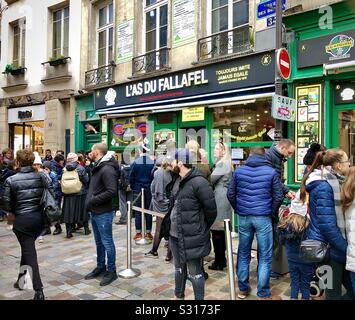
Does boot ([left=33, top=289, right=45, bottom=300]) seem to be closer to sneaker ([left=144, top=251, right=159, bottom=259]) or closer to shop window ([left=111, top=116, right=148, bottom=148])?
sneaker ([left=144, top=251, right=159, bottom=259])

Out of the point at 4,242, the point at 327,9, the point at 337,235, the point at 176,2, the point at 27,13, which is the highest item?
the point at 27,13

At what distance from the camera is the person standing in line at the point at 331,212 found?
9.51 feet

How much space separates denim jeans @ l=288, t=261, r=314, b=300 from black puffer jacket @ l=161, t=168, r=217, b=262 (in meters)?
0.96

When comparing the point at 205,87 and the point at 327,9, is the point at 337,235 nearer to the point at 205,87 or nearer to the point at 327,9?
the point at 327,9

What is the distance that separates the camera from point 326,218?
2.90 metres

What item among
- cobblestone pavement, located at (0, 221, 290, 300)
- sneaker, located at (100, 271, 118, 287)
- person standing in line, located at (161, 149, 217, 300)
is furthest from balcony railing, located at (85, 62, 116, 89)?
person standing in line, located at (161, 149, 217, 300)

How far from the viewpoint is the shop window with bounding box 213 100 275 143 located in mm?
7547

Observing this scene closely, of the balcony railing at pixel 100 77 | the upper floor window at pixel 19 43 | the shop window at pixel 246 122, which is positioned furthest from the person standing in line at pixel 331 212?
the upper floor window at pixel 19 43

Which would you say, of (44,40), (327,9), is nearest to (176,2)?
(327,9)

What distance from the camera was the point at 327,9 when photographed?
6316mm

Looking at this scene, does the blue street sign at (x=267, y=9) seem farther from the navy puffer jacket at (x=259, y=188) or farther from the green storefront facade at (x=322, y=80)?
the navy puffer jacket at (x=259, y=188)

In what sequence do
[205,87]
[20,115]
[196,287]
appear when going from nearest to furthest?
1. [196,287]
2. [205,87]
3. [20,115]

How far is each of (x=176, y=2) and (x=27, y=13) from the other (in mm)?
8135

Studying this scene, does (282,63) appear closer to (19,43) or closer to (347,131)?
(347,131)
